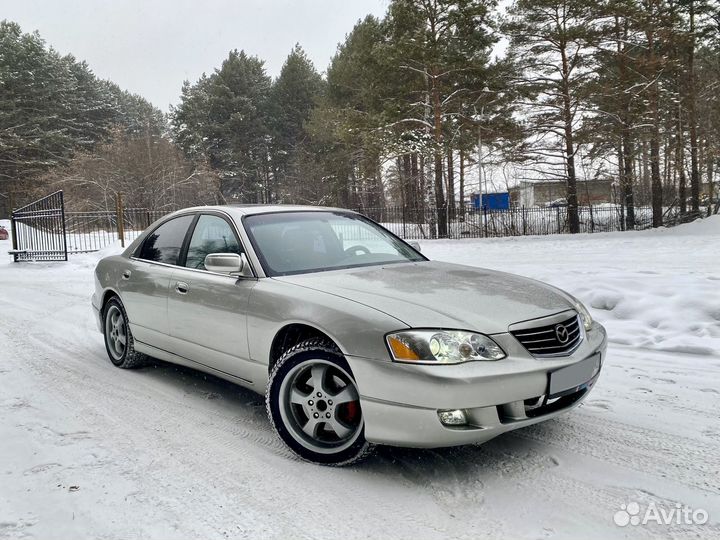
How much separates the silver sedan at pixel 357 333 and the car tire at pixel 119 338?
0.60 meters

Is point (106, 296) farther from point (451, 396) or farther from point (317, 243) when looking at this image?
point (451, 396)

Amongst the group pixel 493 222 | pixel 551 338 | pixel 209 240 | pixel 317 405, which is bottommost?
pixel 317 405

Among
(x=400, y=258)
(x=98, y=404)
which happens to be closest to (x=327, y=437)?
(x=400, y=258)

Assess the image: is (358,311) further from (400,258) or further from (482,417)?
(400,258)

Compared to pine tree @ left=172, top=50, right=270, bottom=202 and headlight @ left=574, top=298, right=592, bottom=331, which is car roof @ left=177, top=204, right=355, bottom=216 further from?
pine tree @ left=172, top=50, right=270, bottom=202

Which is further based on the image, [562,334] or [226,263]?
[226,263]

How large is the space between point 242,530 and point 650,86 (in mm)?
23074

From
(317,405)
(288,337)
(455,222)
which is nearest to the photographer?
(317,405)

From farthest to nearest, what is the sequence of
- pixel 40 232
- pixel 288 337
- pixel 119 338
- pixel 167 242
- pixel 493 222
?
1. pixel 493 222
2. pixel 40 232
3. pixel 119 338
4. pixel 167 242
5. pixel 288 337

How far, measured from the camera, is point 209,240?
4.20 meters

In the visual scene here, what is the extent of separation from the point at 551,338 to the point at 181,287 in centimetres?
269

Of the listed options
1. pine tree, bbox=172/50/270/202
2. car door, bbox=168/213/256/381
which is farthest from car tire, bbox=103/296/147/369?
pine tree, bbox=172/50/270/202

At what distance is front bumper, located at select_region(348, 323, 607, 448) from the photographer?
2.62m

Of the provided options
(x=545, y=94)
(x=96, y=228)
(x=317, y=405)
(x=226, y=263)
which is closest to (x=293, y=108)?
(x=96, y=228)
